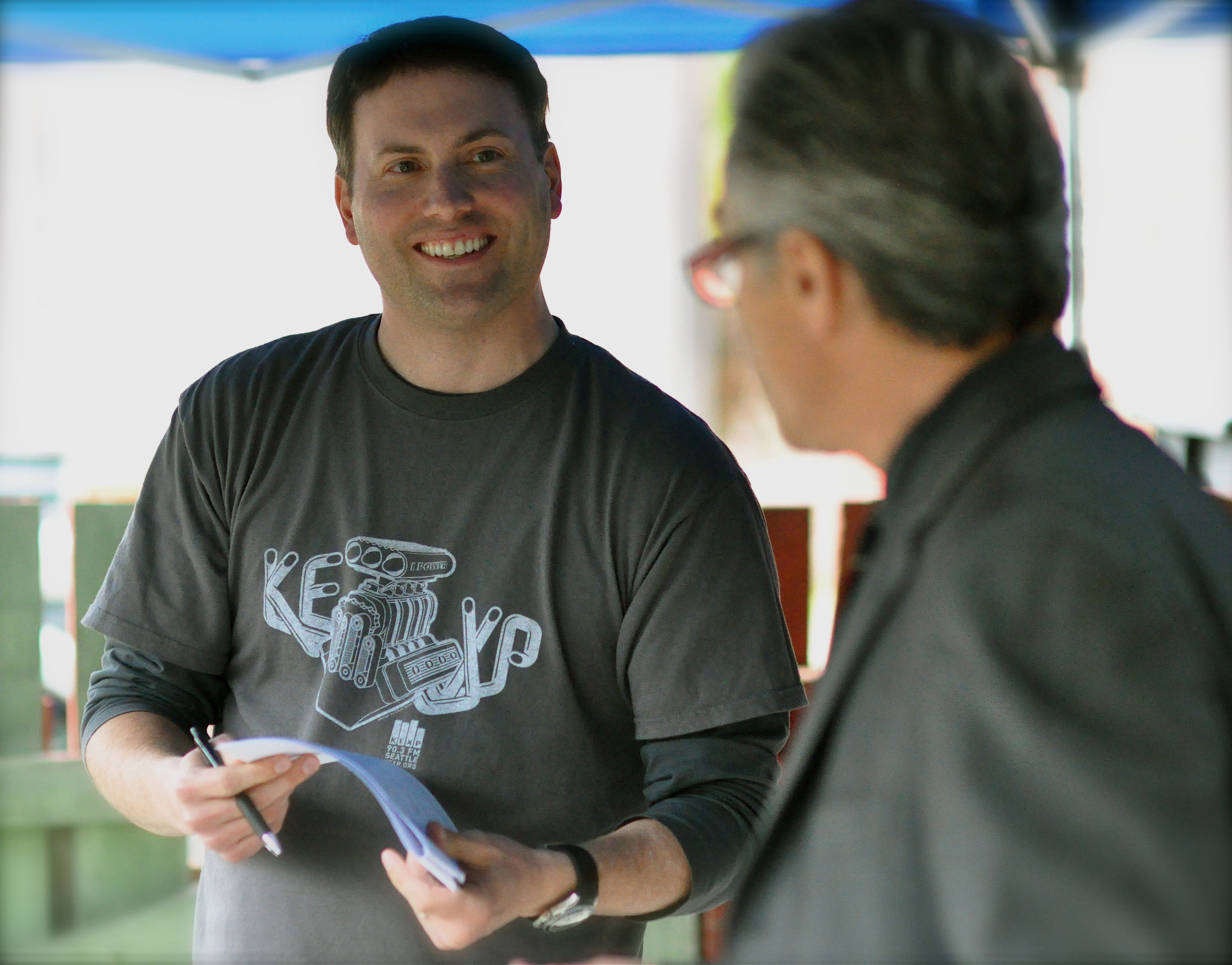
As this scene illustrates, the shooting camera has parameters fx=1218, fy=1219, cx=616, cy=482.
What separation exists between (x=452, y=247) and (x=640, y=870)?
0.94 m

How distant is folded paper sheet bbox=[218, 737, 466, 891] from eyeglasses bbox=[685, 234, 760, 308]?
0.67m

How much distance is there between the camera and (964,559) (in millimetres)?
883

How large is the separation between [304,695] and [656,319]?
3.58m

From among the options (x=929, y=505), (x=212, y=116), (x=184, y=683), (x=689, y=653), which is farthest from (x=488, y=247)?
(x=212, y=116)

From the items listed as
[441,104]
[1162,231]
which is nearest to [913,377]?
[441,104]

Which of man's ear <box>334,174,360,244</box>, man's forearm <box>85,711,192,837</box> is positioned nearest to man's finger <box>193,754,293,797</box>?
man's forearm <box>85,711,192,837</box>

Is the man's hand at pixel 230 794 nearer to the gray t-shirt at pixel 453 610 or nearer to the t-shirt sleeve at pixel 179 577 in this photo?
the gray t-shirt at pixel 453 610

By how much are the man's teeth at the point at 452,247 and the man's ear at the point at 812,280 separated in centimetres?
92

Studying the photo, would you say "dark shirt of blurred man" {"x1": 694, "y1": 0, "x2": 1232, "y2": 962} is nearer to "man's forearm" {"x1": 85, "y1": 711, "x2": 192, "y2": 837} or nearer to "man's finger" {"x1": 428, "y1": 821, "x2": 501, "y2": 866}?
"man's finger" {"x1": 428, "y1": 821, "x2": 501, "y2": 866}

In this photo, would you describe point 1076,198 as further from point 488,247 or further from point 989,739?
point 989,739

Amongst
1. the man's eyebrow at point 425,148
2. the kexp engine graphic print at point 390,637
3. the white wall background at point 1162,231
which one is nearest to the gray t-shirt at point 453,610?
the kexp engine graphic print at point 390,637

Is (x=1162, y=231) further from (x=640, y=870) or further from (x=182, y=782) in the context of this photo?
(x=182, y=782)

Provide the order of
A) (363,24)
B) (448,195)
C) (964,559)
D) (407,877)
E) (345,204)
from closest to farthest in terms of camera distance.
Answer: (964,559) < (407,877) < (448,195) < (345,204) < (363,24)

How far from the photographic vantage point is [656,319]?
5.18m
